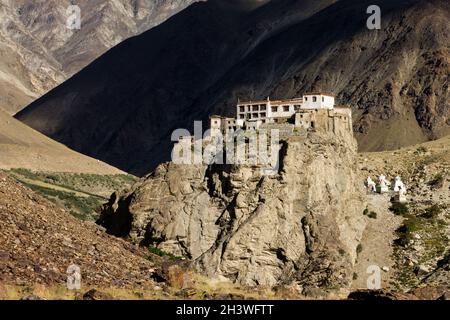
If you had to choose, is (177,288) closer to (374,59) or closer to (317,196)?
(317,196)

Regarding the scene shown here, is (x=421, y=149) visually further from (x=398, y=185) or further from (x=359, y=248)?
(x=359, y=248)

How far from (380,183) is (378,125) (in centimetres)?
7132

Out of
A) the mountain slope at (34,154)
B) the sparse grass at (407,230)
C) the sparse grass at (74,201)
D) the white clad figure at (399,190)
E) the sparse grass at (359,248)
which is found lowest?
the sparse grass at (359,248)

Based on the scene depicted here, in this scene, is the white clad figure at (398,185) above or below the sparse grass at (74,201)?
below

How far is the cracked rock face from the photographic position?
62.9 meters

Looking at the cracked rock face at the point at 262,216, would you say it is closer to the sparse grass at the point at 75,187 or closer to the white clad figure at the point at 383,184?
the white clad figure at the point at 383,184

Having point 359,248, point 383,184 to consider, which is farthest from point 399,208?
point 359,248

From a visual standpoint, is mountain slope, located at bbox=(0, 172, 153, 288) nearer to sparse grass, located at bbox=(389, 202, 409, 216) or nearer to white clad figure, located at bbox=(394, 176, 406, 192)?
sparse grass, located at bbox=(389, 202, 409, 216)

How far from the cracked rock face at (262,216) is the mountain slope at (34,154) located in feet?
221

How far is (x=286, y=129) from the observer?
70.0m

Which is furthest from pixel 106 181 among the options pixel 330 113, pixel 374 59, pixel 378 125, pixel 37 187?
pixel 330 113

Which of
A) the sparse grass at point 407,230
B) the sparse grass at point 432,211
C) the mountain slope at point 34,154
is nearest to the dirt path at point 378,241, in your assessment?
the sparse grass at point 407,230

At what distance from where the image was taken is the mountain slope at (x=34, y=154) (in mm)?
140500

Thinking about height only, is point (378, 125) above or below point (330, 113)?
above
